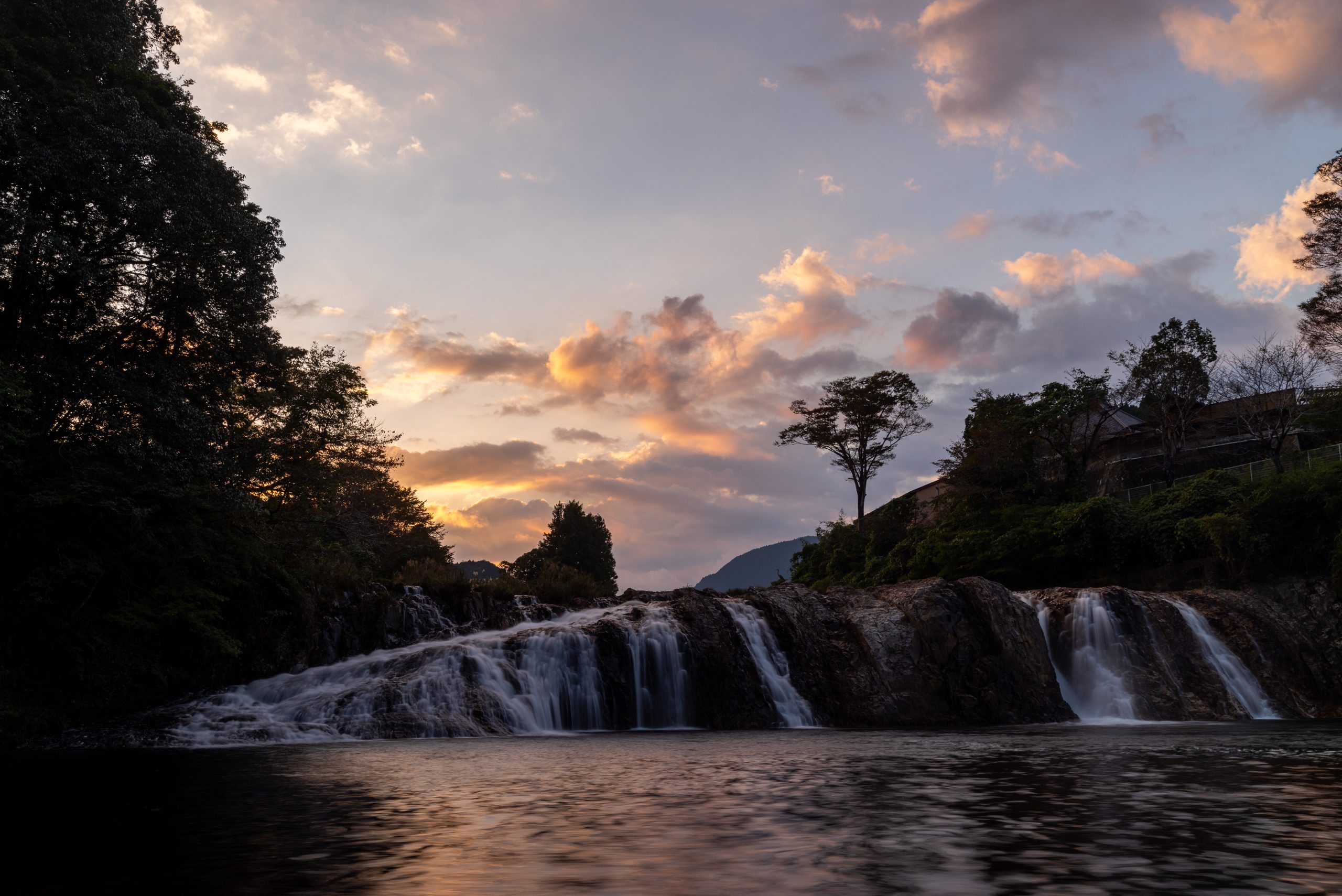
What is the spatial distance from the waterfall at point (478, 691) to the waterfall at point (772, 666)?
7.53 ft

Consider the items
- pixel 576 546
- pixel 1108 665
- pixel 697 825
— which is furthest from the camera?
pixel 576 546

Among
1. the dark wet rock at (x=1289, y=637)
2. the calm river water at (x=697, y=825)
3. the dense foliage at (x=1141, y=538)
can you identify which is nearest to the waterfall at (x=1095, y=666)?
the dark wet rock at (x=1289, y=637)

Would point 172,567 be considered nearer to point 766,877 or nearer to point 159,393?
point 159,393

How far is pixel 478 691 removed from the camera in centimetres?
1886

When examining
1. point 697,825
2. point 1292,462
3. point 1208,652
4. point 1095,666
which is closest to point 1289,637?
point 1208,652

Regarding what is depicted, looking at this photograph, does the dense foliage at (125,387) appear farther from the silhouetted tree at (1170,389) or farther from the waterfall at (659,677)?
the silhouetted tree at (1170,389)

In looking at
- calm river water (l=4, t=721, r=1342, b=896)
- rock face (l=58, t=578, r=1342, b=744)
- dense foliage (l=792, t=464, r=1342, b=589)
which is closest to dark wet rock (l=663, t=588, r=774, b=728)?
rock face (l=58, t=578, r=1342, b=744)

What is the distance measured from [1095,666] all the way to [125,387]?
28696 mm

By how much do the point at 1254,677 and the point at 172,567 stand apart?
32.4m

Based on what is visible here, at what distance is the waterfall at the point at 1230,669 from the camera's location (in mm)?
25734

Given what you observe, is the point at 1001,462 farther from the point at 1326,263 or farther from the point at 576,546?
the point at 576,546

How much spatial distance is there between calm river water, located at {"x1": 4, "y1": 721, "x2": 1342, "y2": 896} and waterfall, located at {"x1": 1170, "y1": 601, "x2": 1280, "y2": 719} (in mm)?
18524

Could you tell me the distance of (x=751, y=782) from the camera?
7.50 metres

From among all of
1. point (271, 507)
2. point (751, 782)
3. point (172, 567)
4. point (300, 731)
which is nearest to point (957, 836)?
point (751, 782)
